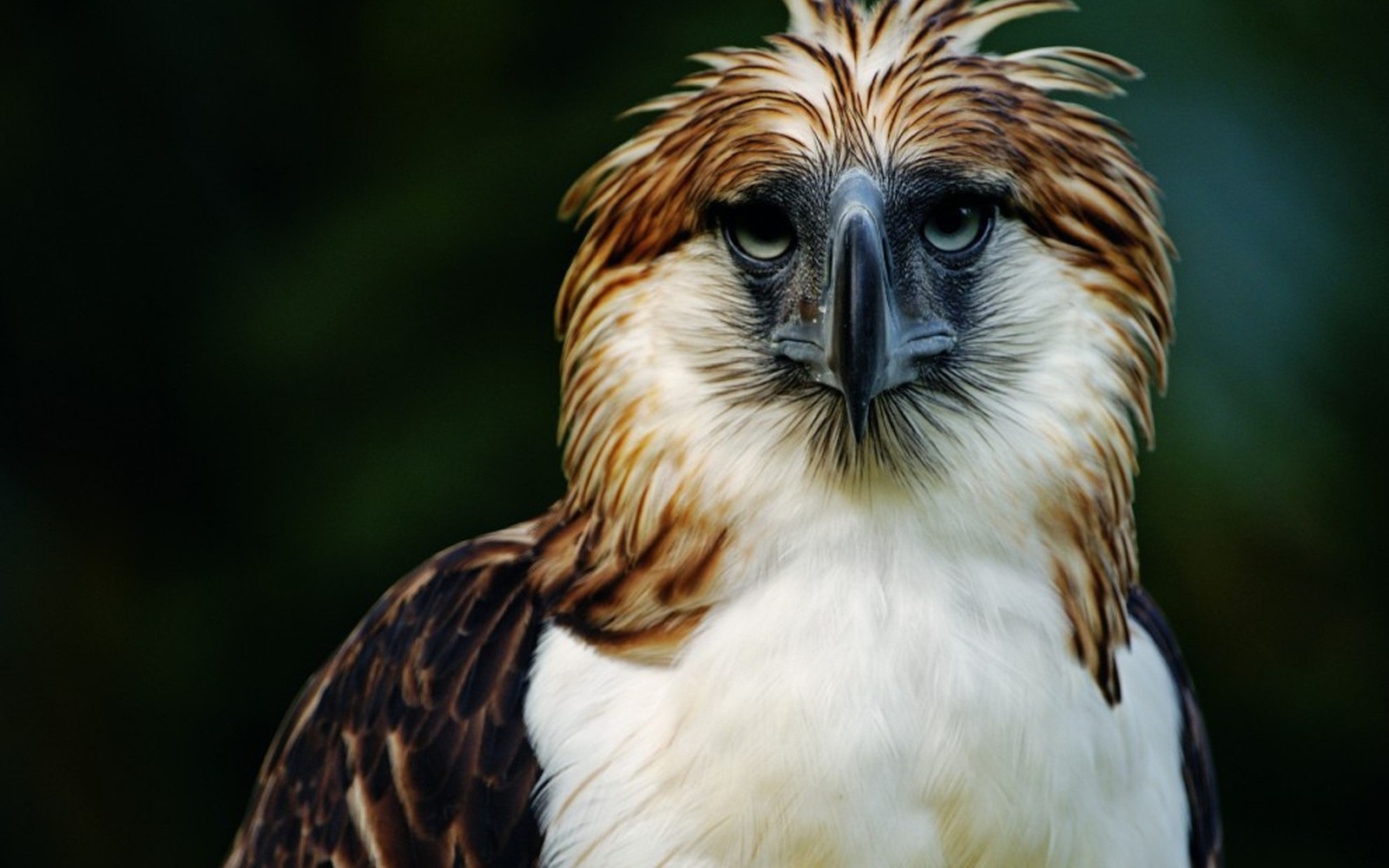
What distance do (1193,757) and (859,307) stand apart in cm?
89

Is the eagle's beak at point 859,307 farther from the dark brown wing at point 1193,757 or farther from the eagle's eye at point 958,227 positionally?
the dark brown wing at point 1193,757

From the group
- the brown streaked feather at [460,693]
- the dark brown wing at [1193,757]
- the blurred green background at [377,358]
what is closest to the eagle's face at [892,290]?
the brown streaked feather at [460,693]

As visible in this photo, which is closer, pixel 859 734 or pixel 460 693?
pixel 859 734

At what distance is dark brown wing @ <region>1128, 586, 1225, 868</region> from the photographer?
7.55 ft

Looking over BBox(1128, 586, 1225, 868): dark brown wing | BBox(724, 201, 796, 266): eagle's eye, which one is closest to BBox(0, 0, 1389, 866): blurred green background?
BBox(1128, 586, 1225, 868): dark brown wing

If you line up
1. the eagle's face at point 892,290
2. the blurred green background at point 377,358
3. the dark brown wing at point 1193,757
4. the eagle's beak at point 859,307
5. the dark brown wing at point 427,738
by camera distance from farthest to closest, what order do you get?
the blurred green background at point 377,358
the dark brown wing at point 1193,757
the dark brown wing at point 427,738
the eagle's face at point 892,290
the eagle's beak at point 859,307

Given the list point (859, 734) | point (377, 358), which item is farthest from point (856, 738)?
point (377, 358)

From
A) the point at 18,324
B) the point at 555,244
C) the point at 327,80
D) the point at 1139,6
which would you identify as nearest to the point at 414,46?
the point at 327,80

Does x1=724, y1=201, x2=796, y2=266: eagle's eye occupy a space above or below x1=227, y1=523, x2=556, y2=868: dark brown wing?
above

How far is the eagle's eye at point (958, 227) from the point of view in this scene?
2.01 m

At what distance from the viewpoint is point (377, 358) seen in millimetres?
3730

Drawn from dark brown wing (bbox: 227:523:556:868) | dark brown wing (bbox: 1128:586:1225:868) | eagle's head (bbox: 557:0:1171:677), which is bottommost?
dark brown wing (bbox: 1128:586:1225:868)

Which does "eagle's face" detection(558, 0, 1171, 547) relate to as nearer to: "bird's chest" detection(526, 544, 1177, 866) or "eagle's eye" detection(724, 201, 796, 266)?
"eagle's eye" detection(724, 201, 796, 266)

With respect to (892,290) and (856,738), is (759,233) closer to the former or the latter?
(892,290)
